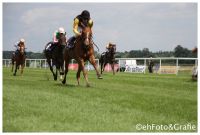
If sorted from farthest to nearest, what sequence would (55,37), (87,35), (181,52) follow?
1. (181,52)
2. (55,37)
3. (87,35)

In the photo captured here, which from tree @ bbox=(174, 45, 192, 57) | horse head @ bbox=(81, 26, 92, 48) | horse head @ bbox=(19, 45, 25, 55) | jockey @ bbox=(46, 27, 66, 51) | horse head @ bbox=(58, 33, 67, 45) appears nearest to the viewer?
horse head @ bbox=(81, 26, 92, 48)

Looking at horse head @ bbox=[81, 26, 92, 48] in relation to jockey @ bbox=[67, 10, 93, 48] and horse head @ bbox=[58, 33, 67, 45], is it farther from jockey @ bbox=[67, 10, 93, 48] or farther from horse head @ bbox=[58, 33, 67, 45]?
horse head @ bbox=[58, 33, 67, 45]

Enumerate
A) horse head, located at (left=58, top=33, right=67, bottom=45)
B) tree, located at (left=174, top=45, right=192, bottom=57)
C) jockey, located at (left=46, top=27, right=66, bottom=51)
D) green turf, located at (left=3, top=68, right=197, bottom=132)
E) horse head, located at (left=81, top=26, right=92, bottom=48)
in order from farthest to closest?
→ tree, located at (left=174, top=45, right=192, bottom=57)
horse head, located at (left=58, top=33, right=67, bottom=45)
jockey, located at (left=46, top=27, right=66, bottom=51)
horse head, located at (left=81, top=26, right=92, bottom=48)
green turf, located at (left=3, top=68, right=197, bottom=132)

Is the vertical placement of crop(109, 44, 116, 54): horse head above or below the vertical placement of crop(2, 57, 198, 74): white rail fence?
above

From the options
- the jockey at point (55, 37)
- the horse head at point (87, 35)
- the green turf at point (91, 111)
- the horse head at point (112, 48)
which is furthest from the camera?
the horse head at point (112, 48)

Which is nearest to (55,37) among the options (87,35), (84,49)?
(84,49)

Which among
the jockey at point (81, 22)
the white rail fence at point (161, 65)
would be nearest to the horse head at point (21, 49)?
the white rail fence at point (161, 65)

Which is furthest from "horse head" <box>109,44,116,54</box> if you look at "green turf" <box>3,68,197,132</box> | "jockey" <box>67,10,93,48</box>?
"green turf" <box>3,68,197,132</box>

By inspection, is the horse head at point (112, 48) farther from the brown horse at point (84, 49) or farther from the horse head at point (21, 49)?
the brown horse at point (84, 49)

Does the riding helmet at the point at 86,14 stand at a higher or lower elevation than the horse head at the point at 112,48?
higher

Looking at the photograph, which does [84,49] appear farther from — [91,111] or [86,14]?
[91,111]

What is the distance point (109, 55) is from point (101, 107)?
22192mm

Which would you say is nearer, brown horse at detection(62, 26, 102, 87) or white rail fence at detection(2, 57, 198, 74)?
brown horse at detection(62, 26, 102, 87)

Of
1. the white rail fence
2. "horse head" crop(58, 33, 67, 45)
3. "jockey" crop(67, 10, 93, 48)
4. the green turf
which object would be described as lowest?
the green turf
